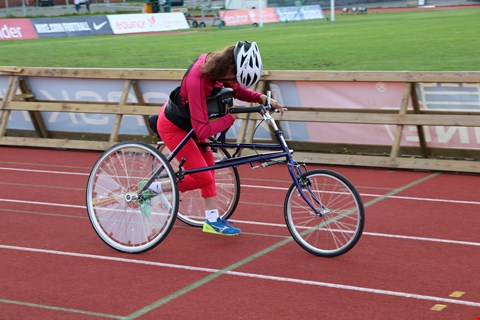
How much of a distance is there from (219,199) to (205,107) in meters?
1.37

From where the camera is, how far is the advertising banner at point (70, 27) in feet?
135

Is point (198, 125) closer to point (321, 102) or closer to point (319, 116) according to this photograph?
point (319, 116)

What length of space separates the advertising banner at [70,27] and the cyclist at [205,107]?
1369 inches

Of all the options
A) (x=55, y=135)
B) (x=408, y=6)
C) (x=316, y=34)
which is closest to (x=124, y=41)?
(x=316, y=34)

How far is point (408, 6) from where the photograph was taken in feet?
232

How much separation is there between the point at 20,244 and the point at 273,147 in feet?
7.89

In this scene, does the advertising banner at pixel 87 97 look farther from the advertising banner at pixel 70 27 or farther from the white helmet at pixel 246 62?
the advertising banner at pixel 70 27

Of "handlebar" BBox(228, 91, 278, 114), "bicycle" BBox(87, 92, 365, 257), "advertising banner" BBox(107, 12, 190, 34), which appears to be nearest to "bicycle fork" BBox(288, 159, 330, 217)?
"bicycle" BBox(87, 92, 365, 257)

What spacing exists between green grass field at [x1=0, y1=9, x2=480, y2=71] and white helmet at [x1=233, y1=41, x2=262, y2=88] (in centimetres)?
1346

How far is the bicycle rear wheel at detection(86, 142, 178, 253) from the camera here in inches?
283

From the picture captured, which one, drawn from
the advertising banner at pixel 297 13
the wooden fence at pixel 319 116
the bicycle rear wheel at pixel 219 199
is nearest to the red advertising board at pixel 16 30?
the advertising banner at pixel 297 13

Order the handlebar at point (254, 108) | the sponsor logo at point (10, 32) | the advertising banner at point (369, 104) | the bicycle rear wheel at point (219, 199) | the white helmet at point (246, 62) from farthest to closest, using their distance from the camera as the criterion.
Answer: the sponsor logo at point (10, 32), the advertising banner at point (369, 104), the bicycle rear wheel at point (219, 199), the handlebar at point (254, 108), the white helmet at point (246, 62)

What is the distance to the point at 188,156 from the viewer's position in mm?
7434

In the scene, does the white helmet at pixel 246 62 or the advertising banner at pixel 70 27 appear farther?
the advertising banner at pixel 70 27
